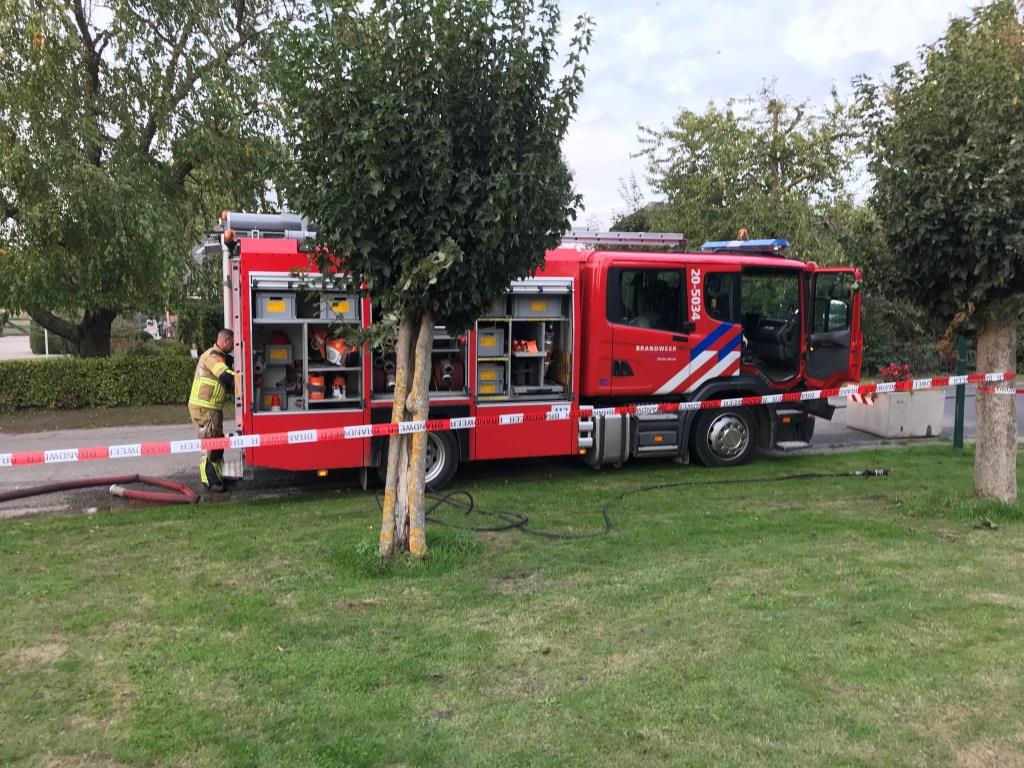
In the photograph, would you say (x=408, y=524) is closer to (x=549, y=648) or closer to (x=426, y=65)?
(x=549, y=648)

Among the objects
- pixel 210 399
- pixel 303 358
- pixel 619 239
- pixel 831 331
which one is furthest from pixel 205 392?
pixel 831 331

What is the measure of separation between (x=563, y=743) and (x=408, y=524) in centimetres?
266

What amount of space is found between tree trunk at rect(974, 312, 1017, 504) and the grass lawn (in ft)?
1.27

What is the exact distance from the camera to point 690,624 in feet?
15.0

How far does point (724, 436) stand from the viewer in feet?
32.1

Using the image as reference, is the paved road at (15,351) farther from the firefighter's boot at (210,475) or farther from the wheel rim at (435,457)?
the wheel rim at (435,457)

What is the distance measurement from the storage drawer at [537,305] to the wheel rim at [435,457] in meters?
1.61

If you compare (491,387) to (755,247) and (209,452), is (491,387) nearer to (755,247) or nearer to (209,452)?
(209,452)

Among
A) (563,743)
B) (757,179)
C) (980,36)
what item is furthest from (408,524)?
(757,179)

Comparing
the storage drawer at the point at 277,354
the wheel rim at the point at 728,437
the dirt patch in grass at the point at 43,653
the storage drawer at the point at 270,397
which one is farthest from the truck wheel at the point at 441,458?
the dirt patch in grass at the point at 43,653

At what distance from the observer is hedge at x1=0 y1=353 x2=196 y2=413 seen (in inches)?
563

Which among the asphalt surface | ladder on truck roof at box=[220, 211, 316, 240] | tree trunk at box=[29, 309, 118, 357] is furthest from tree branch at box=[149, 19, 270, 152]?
ladder on truck roof at box=[220, 211, 316, 240]

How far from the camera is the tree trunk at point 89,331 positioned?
1509 cm

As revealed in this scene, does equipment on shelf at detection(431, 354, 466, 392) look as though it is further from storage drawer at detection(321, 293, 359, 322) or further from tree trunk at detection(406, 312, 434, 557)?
tree trunk at detection(406, 312, 434, 557)
